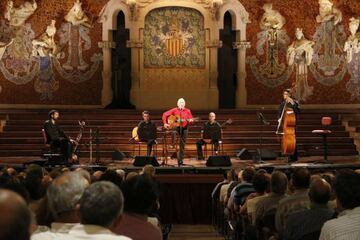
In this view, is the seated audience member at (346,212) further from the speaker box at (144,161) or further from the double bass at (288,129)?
the double bass at (288,129)

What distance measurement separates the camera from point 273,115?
18.7 metres

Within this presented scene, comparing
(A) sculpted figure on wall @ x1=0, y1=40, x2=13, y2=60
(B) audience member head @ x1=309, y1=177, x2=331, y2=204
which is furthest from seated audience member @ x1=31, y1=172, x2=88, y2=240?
(A) sculpted figure on wall @ x1=0, y1=40, x2=13, y2=60

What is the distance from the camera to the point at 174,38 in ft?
68.3

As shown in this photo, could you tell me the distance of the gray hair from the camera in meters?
3.37

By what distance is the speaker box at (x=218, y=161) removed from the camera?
43.2 ft

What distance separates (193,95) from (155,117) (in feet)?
8.84

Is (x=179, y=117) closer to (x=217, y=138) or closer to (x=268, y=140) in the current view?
(x=217, y=138)

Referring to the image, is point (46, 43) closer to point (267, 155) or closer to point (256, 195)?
point (267, 155)

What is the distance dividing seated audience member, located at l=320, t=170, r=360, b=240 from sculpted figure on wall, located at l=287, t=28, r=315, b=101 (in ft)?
55.9

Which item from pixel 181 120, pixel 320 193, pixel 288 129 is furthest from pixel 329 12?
pixel 320 193

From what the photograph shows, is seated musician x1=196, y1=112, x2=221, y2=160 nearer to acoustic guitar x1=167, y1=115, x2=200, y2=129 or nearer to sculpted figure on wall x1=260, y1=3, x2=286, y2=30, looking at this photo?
acoustic guitar x1=167, y1=115, x2=200, y2=129

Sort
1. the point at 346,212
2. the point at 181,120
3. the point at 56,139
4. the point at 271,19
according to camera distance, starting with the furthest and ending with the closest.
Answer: the point at 271,19
the point at 56,139
the point at 181,120
the point at 346,212

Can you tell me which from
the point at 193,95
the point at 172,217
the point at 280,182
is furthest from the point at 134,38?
the point at 280,182

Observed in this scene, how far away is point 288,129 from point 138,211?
10.1 meters
